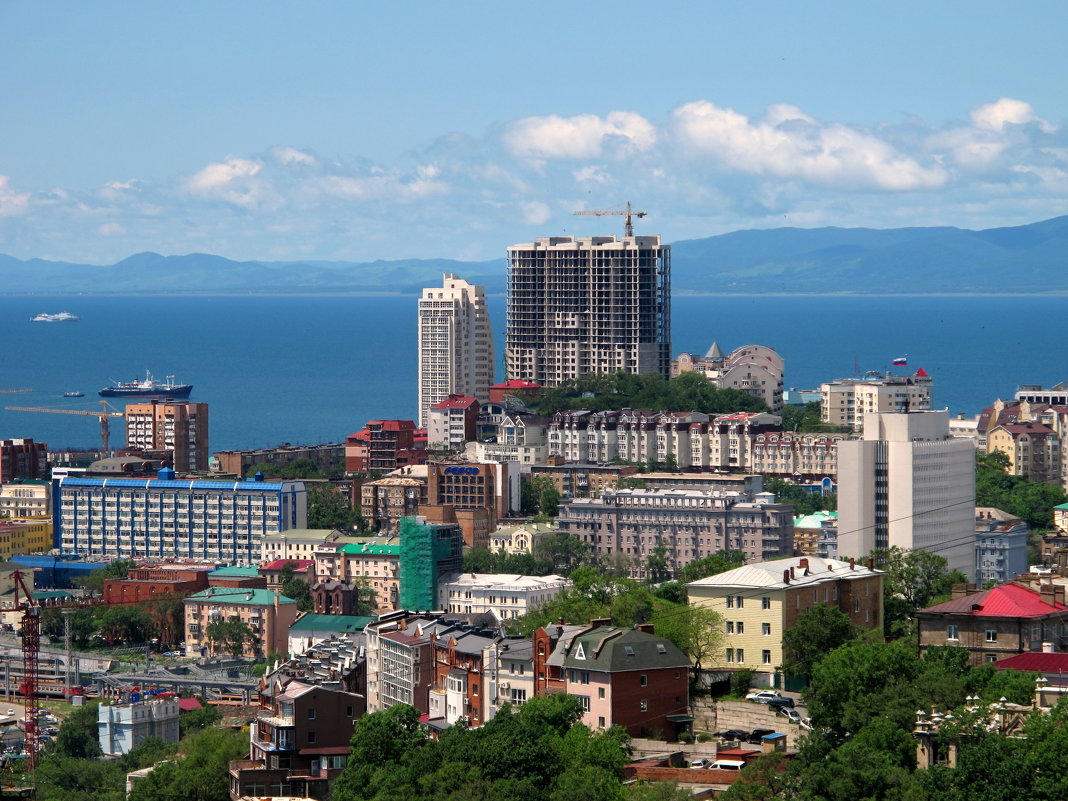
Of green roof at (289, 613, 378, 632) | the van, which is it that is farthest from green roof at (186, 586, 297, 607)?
the van

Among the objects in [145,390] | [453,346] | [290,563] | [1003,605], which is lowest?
[290,563]

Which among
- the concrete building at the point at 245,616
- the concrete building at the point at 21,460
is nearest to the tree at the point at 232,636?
the concrete building at the point at 245,616

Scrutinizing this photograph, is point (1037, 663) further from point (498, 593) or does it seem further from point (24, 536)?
point (24, 536)

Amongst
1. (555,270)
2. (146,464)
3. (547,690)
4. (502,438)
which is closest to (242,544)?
(146,464)

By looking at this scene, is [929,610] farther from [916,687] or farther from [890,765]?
[890,765]

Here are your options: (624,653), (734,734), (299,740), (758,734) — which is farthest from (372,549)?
(758,734)

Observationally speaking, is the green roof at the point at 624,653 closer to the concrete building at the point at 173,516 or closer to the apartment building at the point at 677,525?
the apartment building at the point at 677,525
